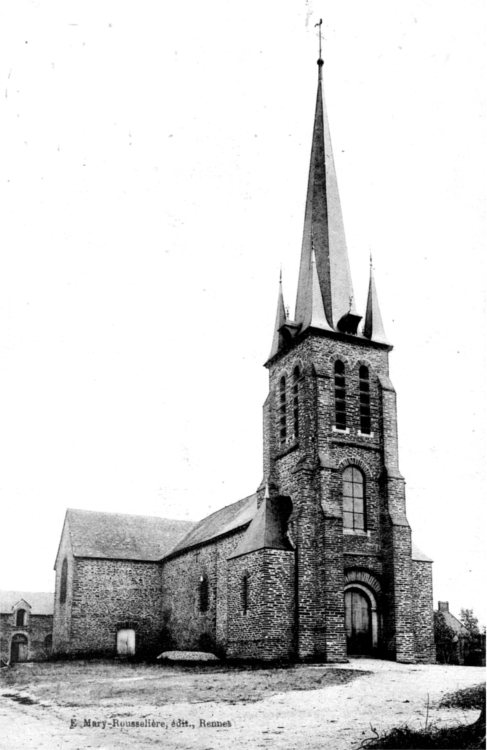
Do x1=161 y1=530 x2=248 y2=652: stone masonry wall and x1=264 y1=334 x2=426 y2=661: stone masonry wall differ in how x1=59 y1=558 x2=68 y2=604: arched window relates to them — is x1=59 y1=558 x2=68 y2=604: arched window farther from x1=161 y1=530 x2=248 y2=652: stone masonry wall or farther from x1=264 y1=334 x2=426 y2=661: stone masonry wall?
x1=264 y1=334 x2=426 y2=661: stone masonry wall

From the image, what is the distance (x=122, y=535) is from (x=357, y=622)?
2200cm

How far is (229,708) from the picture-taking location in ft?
46.1

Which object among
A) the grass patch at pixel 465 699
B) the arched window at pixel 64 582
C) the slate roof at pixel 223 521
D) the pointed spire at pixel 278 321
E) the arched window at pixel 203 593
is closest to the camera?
the grass patch at pixel 465 699

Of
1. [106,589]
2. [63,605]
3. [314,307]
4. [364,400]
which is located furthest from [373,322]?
[63,605]

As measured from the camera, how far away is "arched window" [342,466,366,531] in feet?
88.1

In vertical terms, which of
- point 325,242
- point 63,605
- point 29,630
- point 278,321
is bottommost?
point 29,630

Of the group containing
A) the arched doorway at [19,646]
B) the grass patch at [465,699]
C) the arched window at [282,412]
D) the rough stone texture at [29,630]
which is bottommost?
the arched doorway at [19,646]

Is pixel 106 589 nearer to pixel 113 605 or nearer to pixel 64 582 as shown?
pixel 113 605

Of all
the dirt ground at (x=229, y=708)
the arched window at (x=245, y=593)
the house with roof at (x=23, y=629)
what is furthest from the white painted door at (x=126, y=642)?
the dirt ground at (x=229, y=708)

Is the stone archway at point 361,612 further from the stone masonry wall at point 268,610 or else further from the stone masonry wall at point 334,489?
the stone masonry wall at point 268,610

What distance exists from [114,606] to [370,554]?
19775 mm

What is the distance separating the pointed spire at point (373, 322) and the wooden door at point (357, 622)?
1007cm

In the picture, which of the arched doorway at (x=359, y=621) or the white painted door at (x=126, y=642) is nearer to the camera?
the arched doorway at (x=359, y=621)

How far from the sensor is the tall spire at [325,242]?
97.2ft
